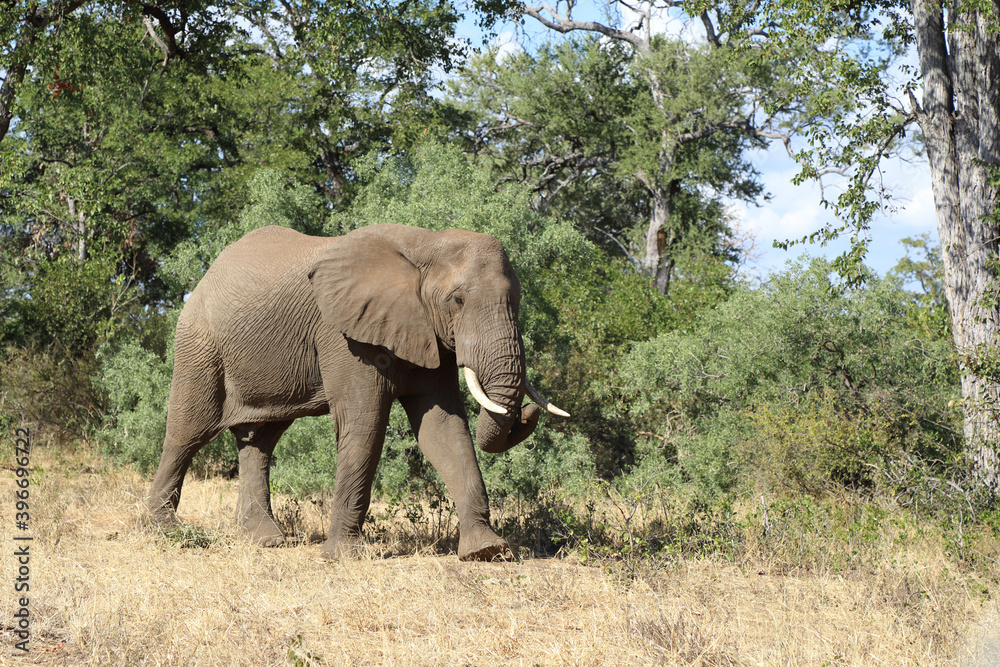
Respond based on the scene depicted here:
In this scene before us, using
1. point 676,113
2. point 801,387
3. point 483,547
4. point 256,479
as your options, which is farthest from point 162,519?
point 676,113

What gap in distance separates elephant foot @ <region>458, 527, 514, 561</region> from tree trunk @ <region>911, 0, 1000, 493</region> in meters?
5.49

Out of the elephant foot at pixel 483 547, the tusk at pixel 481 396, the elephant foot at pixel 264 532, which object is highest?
the tusk at pixel 481 396

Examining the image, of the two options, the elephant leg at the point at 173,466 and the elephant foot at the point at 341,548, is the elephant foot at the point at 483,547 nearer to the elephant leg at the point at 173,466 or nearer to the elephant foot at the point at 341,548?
the elephant foot at the point at 341,548

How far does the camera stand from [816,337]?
1247 centimetres

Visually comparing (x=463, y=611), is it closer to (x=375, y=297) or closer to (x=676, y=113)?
(x=375, y=297)

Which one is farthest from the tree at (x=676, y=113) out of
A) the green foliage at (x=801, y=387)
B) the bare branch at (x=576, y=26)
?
the green foliage at (x=801, y=387)

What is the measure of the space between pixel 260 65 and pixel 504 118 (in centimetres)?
1181

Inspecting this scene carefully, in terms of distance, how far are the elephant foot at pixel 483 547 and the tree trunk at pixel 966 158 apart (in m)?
5.49

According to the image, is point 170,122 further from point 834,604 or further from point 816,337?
point 834,604

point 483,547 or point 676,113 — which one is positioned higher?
point 676,113

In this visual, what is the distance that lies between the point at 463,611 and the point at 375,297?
104 inches

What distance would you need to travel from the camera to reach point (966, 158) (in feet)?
34.8

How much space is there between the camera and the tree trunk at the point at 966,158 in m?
10.2

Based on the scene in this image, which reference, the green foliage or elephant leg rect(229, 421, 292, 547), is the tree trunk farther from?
elephant leg rect(229, 421, 292, 547)
